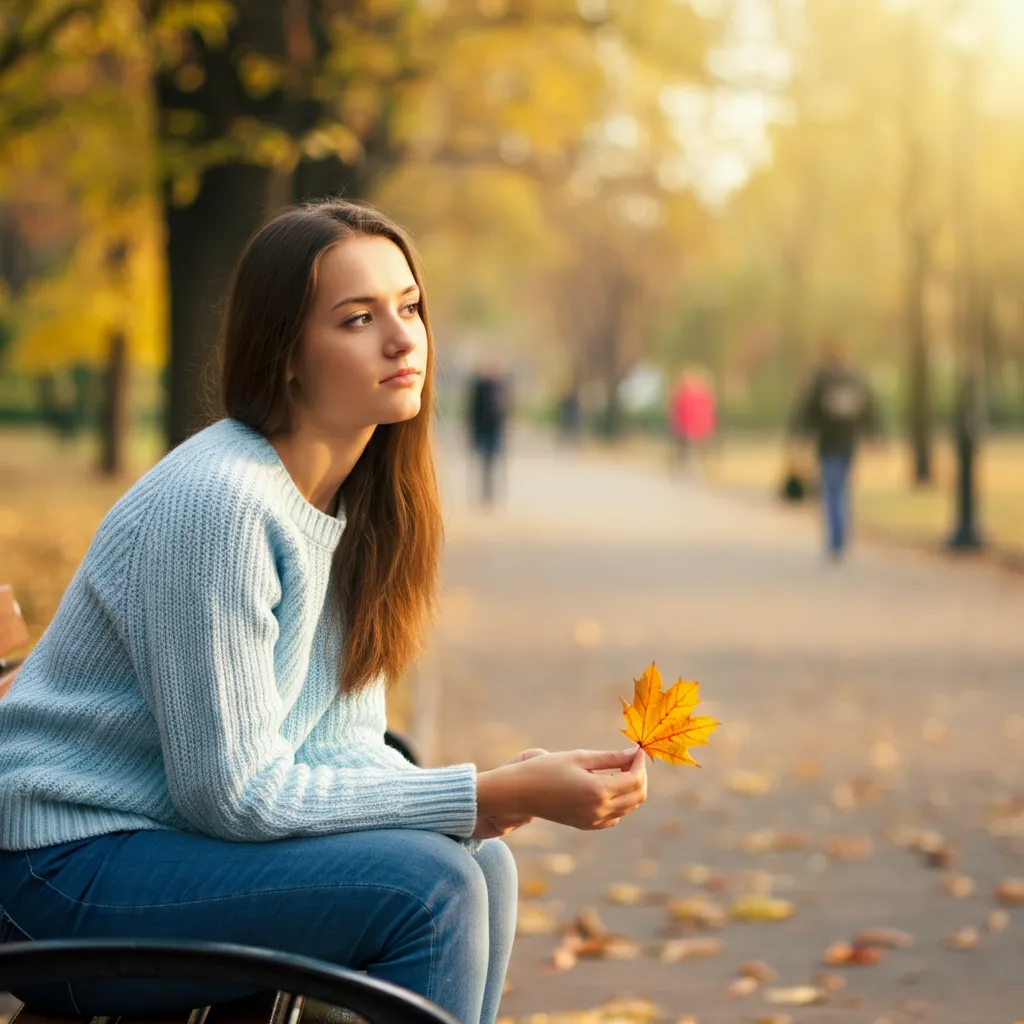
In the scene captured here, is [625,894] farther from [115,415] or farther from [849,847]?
[115,415]

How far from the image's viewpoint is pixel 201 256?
1116cm

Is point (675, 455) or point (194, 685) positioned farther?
point (675, 455)

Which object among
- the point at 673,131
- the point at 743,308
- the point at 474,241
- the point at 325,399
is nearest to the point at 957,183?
the point at 673,131

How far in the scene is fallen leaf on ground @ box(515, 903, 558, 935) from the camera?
5211 millimetres

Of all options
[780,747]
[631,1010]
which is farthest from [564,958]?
[780,747]

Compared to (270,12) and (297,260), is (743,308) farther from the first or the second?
(297,260)

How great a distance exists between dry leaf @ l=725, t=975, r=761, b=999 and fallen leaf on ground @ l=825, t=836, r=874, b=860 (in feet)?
4.58

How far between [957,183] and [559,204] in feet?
66.7

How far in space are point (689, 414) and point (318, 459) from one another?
3202 cm

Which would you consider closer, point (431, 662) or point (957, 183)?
point (431, 662)

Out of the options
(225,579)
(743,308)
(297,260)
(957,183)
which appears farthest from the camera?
(743,308)

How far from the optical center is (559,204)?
38031mm

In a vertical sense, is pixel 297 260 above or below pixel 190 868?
above

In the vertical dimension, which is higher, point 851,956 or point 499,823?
point 499,823
